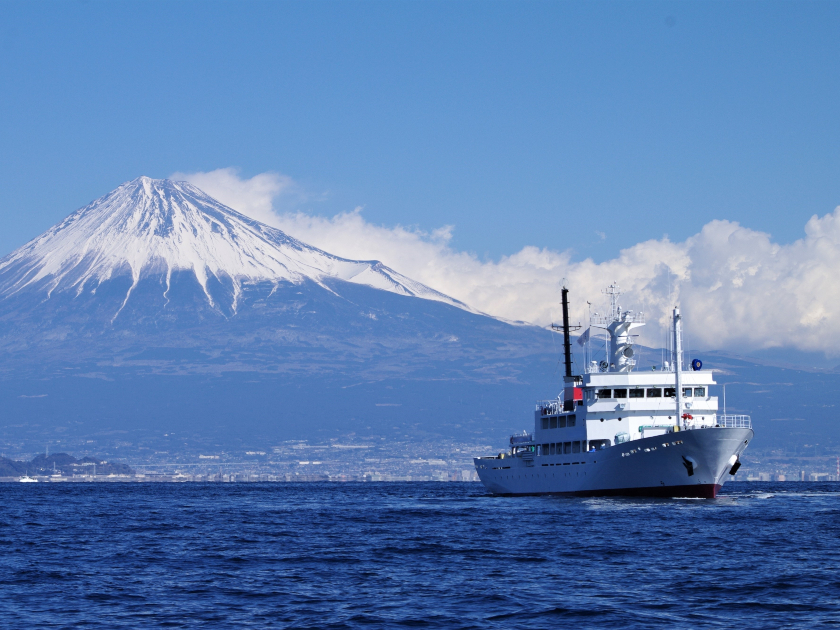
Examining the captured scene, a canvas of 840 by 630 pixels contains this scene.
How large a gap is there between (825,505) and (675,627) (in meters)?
51.6

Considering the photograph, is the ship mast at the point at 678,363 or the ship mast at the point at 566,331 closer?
the ship mast at the point at 678,363

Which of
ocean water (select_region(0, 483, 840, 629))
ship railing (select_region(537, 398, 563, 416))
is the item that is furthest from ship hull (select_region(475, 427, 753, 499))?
ship railing (select_region(537, 398, 563, 416))

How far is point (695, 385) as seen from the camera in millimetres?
78625

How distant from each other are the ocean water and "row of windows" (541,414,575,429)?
14473 mm

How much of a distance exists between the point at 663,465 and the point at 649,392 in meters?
7.42

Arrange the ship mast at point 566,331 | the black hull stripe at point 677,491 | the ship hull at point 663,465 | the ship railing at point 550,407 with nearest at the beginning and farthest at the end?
the ship hull at point 663,465 → the black hull stripe at point 677,491 → the ship railing at point 550,407 → the ship mast at point 566,331

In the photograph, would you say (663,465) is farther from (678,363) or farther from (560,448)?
(560,448)

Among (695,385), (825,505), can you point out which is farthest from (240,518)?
(825,505)

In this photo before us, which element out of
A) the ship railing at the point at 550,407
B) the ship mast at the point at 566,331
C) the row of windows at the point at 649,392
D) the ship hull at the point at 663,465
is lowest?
the ship hull at the point at 663,465

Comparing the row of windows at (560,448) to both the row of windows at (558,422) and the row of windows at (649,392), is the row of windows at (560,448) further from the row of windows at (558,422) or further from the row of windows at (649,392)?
the row of windows at (649,392)

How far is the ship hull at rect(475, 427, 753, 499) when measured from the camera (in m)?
71.8

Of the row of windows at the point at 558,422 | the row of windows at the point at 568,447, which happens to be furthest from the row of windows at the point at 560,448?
the row of windows at the point at 558,422

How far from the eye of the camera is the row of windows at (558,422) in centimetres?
8292

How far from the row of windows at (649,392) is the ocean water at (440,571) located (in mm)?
11561
